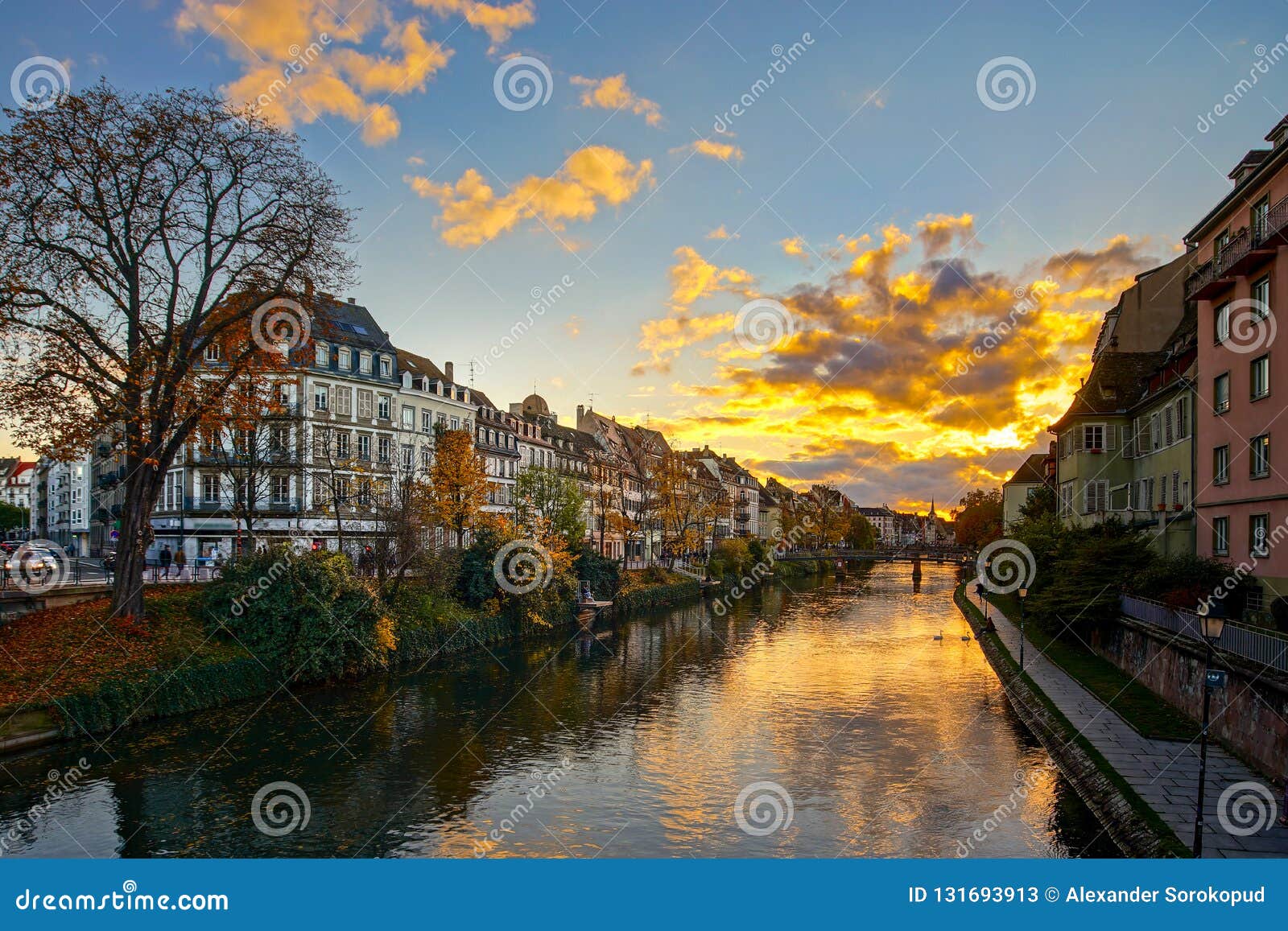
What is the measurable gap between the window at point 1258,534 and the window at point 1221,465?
226cm

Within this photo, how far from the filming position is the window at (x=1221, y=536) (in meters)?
28.8

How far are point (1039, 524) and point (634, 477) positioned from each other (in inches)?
2440

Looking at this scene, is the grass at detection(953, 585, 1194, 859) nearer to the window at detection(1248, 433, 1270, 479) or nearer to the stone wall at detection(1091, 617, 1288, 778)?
the stone wall at detection(1091, 617, 1288, 778)

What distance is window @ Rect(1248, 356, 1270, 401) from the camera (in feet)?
83.6

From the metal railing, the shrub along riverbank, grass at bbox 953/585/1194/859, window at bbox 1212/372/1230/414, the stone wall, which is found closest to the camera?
grass at bbox 953/585/1194/859

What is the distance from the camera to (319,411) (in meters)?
58.0

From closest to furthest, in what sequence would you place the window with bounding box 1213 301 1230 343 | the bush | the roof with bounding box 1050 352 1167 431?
the window with bounding box 1213 301 1230 343 < the bush < the roof with bounding box 1050 352 1167 431

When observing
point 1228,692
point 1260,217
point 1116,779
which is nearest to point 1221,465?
point 1260,217

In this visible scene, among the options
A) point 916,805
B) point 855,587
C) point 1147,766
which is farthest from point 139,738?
point 855,587

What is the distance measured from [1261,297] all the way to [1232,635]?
11.4 meters

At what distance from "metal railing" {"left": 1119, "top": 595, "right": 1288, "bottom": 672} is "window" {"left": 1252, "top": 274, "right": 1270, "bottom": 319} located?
9074 mm

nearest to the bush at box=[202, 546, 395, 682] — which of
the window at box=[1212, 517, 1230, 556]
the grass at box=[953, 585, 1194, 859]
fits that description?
the grass at box=[953, 585, 1194, 859]

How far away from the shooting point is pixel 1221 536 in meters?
29.4

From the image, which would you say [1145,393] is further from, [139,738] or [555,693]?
[139,738]
